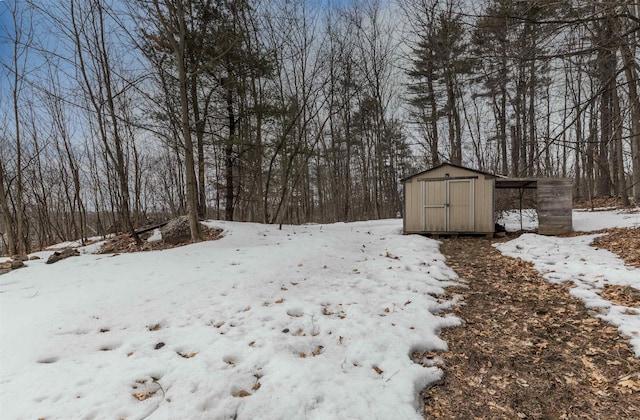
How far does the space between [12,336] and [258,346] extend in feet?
7.77

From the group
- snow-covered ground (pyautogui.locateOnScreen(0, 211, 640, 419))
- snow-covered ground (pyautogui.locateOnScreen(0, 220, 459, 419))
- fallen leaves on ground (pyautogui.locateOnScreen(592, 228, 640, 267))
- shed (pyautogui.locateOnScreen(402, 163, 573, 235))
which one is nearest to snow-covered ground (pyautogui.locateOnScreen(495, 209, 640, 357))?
snow-covered ground (pyautogui.locateOnScreen(0, 211, 640, 419))

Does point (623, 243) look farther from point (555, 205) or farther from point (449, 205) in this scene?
point (449, 205)

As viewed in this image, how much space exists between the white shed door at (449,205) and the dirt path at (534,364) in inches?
219

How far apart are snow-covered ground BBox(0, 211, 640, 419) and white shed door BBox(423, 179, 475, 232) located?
12.6 ft

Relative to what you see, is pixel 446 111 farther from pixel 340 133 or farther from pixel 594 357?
pixel 594 357

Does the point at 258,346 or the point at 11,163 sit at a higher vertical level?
→ the point at 11,163

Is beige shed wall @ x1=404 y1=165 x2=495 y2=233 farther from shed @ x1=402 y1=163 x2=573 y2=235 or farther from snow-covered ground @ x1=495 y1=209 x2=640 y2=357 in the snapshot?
snow-covered ground @ x1=495 y1=209 x2=640 y2=357

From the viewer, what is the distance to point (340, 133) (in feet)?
63.6

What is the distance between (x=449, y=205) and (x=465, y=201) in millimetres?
504

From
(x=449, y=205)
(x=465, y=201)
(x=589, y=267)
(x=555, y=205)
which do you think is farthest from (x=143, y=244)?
(x=555, y=205)

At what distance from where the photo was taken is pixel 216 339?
288cm

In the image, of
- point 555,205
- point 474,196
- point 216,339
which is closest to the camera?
point 216,339

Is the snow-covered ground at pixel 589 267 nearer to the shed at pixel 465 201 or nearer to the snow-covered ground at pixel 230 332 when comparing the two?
the snow-covered ground at pixel 230 332

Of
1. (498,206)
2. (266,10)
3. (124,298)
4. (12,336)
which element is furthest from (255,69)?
(498,206)
